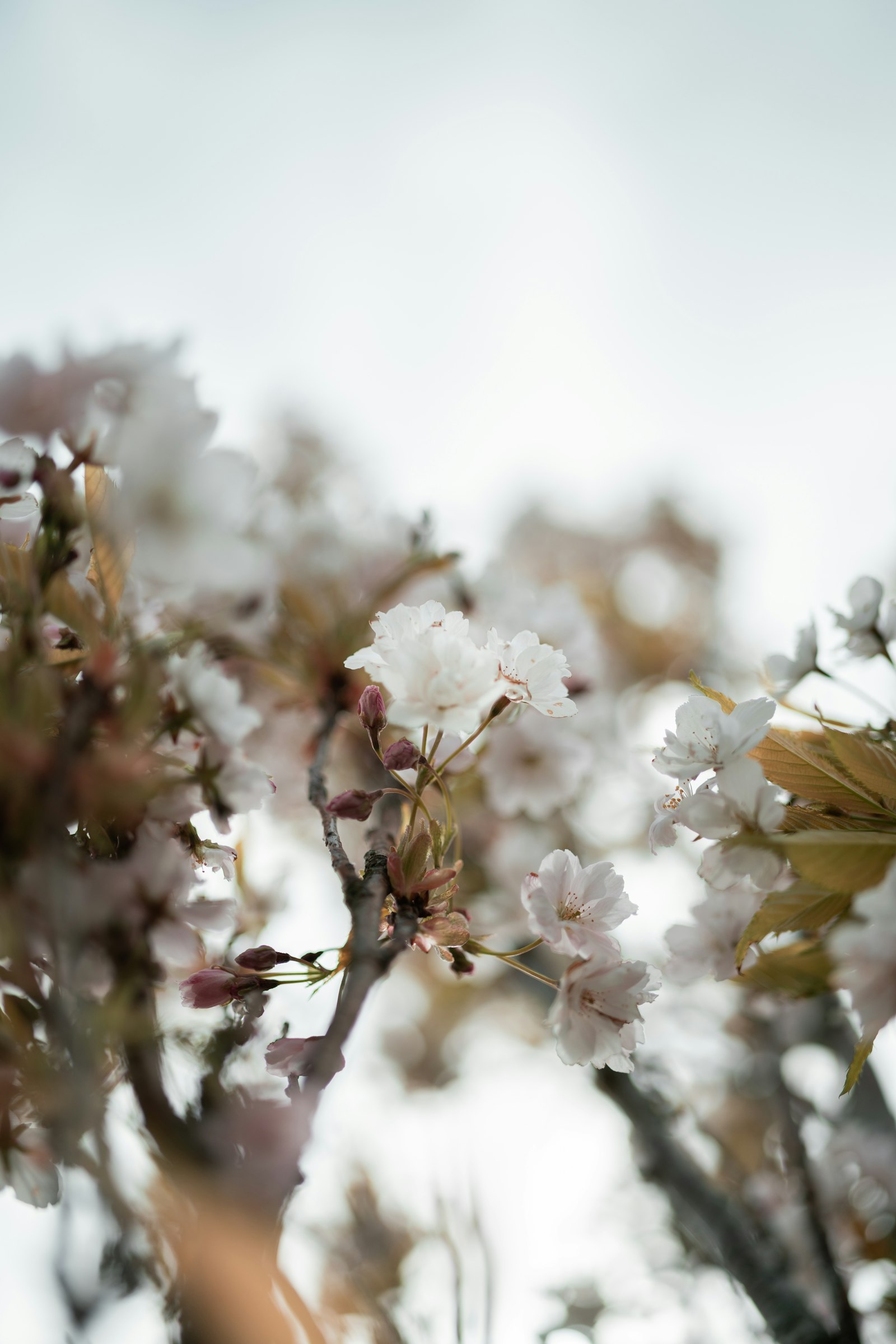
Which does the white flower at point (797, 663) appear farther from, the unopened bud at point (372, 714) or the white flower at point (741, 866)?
the unopened bud at point (372, 714)

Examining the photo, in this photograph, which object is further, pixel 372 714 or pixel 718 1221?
pixel 718 1221

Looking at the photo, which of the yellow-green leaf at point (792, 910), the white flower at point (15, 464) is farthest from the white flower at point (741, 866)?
the white flower at point (15, 464)

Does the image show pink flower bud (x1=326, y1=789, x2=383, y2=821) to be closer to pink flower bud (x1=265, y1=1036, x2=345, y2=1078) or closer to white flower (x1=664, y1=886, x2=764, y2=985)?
pink flower bud (x1=265, y1=1036, x2=345, y2=1078)

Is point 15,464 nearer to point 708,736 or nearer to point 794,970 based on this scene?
point 708,736

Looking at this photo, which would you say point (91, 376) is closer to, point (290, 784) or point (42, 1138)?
point (42, 1138)

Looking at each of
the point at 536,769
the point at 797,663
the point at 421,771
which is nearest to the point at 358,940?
the point at 421,771

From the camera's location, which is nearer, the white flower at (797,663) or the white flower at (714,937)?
the white flower at (714,937)

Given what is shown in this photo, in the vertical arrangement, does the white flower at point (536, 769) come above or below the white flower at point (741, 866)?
below
